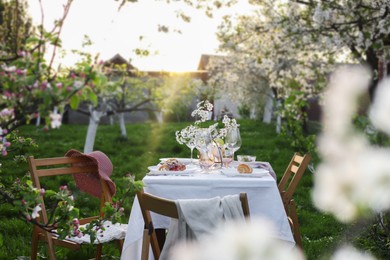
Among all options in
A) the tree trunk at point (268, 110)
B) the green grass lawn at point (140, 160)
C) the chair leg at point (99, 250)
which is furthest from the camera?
→ the tree trunk at point (268, 110)

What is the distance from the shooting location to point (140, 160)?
9.89 meters

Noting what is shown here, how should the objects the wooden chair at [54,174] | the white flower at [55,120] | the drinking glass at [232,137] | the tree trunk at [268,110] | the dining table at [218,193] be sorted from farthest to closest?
the tree trunk at [268,110]
the drinking glass at [232,137]
the wooden chair at [54,174]
the dining table at [218,193]
the white flower at [55,120]

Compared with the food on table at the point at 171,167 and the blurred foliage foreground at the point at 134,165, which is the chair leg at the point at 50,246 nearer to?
the blurred foliage foreground at the point at 134,165

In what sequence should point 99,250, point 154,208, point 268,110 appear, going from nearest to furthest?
point 154,208 < point 99,250 < point 268,110

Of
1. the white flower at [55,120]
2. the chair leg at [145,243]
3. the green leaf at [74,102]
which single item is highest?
the green leaf at [74,102]

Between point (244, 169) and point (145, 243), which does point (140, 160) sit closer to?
point (244, 169)

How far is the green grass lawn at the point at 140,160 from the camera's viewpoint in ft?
14.7

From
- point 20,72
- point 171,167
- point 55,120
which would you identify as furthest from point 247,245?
point 171,167

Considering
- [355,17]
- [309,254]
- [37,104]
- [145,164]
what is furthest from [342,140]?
[145,164]

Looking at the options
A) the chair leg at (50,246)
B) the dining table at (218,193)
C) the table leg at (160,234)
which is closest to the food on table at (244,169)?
the dining table at (218,193)

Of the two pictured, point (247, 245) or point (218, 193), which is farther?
point (218, 193)

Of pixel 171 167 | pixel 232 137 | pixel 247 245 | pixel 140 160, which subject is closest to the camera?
pixel 247 245

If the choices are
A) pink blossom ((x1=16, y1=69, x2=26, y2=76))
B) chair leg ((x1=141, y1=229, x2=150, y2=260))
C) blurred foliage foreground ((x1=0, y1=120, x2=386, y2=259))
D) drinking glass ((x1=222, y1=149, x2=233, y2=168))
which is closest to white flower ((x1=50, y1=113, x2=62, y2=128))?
pink blossom ((x1=16, y1=69, x2=26, y2=76))

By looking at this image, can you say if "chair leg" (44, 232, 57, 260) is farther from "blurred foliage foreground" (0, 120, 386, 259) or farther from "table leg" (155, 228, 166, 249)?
"table leg" (155, 228, 166, 249)
